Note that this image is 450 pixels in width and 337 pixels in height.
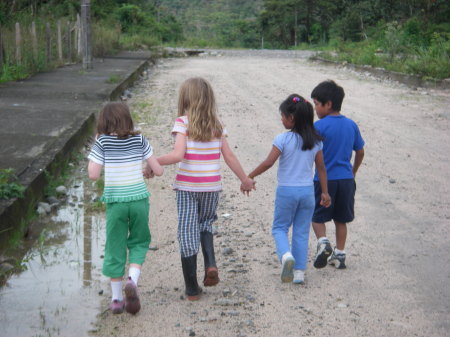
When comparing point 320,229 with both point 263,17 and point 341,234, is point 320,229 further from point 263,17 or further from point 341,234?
point 263,17

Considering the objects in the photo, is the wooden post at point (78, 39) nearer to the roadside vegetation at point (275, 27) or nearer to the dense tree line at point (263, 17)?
the roadside vegetation at point (275, 27)

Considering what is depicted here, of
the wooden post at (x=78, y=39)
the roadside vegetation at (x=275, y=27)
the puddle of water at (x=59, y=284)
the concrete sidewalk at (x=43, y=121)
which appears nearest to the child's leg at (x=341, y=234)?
the puddle of water at (x=59, y=284)

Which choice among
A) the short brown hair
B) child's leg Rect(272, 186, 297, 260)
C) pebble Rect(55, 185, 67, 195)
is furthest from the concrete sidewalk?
child's leg Rect(272, 186, 297, 260)

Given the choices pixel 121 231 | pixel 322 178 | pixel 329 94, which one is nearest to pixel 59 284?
pixel 121 231

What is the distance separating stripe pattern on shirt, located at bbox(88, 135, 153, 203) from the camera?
154 inches

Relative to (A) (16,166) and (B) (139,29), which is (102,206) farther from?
(B) (139,29)

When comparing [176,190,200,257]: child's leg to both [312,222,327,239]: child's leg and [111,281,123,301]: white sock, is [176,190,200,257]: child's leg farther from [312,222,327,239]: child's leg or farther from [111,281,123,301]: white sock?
[312,222,327,239]: child's leg

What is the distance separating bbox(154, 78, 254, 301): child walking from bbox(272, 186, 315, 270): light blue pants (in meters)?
0.40

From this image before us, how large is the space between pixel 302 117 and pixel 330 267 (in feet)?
3.89

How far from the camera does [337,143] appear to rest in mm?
4512

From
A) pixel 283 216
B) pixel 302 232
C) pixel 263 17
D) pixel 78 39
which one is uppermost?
pixel 263 17

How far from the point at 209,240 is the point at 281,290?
22.9 inches

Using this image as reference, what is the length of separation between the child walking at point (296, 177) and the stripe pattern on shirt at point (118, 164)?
88 cm

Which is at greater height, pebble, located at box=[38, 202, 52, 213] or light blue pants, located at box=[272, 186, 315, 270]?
light blue pants, located at box=[272, 186, 315, 270]
